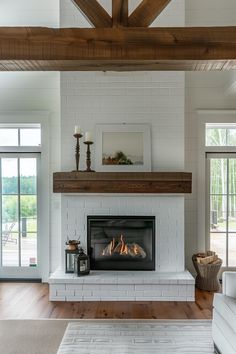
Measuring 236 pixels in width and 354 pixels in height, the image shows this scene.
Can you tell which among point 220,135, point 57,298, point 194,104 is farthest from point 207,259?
point 194,104

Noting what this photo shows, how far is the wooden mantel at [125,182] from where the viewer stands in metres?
3.94

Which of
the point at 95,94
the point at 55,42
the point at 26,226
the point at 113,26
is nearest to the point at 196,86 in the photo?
the point at 95,94

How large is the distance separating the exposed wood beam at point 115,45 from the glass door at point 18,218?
262cm

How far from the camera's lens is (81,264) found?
3879mm

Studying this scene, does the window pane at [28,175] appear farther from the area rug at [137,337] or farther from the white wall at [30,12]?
the area rug at [137,337]

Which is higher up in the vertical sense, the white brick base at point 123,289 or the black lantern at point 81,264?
the black lantern at point 81,264

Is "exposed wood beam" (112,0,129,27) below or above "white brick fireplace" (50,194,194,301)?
above

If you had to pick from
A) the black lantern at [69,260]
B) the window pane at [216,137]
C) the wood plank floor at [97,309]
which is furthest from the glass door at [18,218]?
the window pane at [216,137]

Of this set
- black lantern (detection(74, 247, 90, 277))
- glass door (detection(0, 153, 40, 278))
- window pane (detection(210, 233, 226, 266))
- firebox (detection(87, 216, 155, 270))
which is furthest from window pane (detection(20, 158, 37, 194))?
window pane (detection(210, 233, 226, 266))

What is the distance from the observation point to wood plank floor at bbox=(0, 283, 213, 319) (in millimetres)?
3369

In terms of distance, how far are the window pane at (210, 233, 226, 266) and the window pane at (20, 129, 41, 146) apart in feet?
9.66

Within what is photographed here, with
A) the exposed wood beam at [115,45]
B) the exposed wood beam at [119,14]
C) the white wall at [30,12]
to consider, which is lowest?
the exposed wood beam at [115,45]

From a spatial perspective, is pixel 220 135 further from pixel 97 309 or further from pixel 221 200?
pixel 97 309

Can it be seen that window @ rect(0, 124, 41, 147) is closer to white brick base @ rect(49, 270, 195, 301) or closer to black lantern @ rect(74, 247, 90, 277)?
black lantern @ rect(74, 247, 90, 277)
